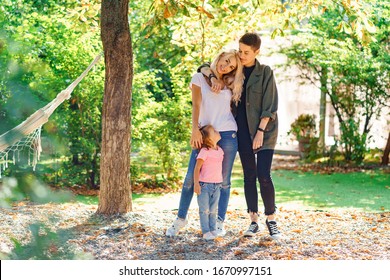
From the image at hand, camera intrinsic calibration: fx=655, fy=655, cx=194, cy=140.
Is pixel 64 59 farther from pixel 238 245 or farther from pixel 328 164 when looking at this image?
pixel 328 164

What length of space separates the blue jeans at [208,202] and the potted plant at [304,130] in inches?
261

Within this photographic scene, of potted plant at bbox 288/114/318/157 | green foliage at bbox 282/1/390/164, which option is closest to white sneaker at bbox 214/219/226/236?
green foliage at bbox 282/1/390/164

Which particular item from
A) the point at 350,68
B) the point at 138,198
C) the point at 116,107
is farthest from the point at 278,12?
the point at 350,68

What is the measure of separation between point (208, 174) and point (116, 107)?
1.18m

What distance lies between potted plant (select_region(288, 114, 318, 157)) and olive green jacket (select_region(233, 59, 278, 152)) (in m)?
6.49

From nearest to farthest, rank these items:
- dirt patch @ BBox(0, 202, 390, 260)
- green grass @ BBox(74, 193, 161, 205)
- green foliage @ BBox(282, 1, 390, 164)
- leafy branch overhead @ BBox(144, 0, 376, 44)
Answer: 1. dirt patch @ BBox(0, 202, 390, 260)
2. leafy branch overhead @ BBox(144, 0, 376, 44)
3. green grass @ BBox(74, 193, 161, 205)
4. green foliage @ BBox(282, 1, 390, 164)

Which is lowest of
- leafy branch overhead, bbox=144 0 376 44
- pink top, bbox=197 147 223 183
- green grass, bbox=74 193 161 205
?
green grass, bbox=74 193 161 205

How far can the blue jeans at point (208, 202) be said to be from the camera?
424cm

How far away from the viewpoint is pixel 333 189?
8.06 metres

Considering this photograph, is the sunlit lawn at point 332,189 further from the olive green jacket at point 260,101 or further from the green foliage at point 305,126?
the olive green jacket at point 260,101

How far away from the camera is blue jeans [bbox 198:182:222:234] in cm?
424

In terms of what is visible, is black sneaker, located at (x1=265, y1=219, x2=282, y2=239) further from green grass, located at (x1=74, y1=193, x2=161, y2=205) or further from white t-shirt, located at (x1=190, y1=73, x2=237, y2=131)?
green grass, located at (x1=74, y1=193, x2=161, y2=205)

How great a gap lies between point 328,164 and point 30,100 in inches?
368

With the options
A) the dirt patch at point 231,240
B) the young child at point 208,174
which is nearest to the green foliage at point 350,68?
the dirt patch at point 231,240
